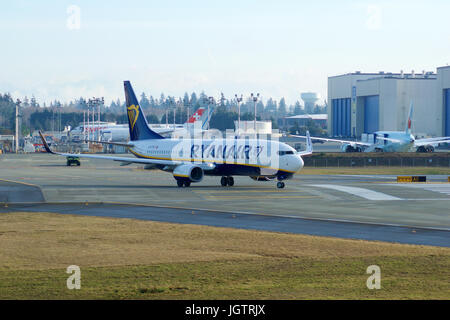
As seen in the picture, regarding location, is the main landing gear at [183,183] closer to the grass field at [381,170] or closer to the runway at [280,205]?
the runway at [280,205]

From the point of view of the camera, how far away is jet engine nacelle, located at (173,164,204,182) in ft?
185

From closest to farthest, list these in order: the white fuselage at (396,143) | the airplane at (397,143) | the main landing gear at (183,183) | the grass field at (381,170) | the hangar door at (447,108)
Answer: the main landing gear at (183,183) → the grass field at (381,170) → the white fuselage at (396,143) → the airplane at (397,143) → the hangar door at (447,108)

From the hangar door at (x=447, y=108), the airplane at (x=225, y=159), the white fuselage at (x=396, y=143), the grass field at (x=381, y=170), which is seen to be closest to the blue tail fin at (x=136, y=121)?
the airplane at (x=225, y=159)

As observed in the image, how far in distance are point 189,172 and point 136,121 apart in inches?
457

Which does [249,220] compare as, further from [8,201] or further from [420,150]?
[420,150]

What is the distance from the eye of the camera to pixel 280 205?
4269cm

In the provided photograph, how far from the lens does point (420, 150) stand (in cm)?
12138

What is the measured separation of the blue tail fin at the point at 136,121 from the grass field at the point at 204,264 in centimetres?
3327

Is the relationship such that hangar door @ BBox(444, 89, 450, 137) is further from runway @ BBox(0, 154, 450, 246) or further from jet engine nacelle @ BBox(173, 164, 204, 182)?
jet engine nacelle @ BBox(173, 164, 204, 182)

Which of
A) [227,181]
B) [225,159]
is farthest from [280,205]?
[227,181]

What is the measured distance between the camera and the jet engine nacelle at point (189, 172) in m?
56.3

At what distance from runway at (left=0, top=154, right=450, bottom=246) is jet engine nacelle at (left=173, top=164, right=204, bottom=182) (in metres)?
1.34

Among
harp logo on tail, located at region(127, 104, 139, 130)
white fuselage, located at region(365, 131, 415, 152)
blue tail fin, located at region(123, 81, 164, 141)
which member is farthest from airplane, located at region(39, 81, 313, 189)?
white fuselage, located at region(365, 131, 415, 152)
